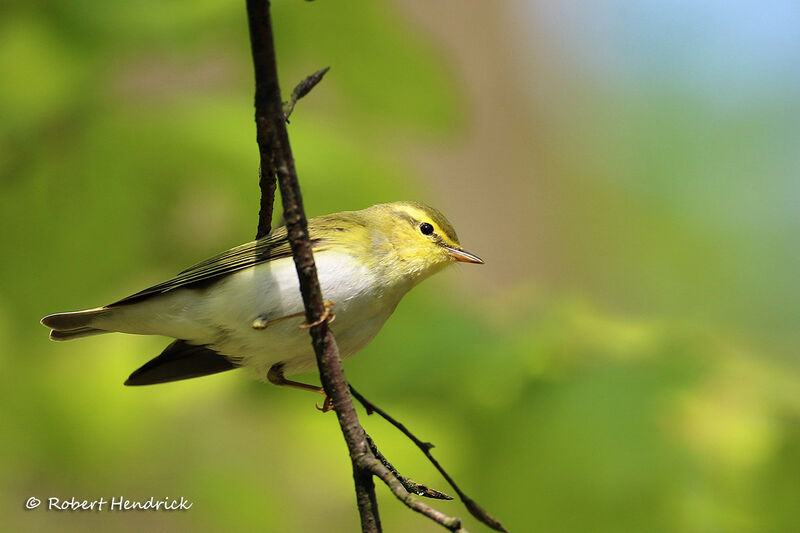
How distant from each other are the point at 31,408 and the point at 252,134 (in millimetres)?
1458

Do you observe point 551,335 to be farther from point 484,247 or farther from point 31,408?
point 484,247

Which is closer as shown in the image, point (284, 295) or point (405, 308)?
point (284, 295)

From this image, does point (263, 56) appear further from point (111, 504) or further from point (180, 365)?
point (111, 504)

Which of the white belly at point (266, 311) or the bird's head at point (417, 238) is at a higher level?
the bird's head at point (417, 238)

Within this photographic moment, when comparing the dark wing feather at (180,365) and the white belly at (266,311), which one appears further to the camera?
the dark wing feather at (180,365)

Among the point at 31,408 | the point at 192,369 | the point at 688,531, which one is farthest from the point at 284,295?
the point at 688,531

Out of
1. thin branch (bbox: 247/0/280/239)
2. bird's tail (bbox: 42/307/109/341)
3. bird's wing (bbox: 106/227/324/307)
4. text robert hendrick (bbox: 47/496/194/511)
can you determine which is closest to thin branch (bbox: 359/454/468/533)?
thin branch (bbox: 247/0/280/239)

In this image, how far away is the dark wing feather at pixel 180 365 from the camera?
2.93m

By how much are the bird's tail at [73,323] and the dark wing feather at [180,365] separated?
0.75 feet

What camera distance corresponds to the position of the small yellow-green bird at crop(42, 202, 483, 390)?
2721 mm

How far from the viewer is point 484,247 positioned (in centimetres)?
796

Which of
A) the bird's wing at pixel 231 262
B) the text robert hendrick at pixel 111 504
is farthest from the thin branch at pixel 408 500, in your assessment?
the text robert hendrick at pixel 111 504

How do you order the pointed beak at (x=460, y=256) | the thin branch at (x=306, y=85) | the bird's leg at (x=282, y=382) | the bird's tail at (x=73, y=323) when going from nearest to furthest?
1. the thin branch at (x=306, y=85)
2. the bird's tail at (x=73, y=323)
3. the bird's leg at (x=282, y=382)
4. the pointed beak at (x=460, y=256)

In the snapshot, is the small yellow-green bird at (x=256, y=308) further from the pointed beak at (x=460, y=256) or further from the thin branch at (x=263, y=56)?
the thin branch at (x=263, y=56)
